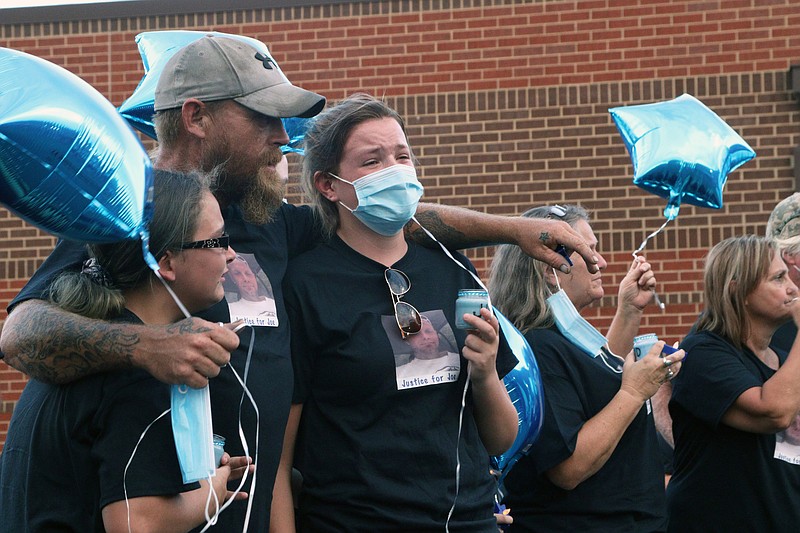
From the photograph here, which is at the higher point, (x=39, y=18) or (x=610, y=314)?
(x=39, y=18)

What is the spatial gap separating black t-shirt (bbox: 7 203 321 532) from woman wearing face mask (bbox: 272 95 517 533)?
0.41 ft

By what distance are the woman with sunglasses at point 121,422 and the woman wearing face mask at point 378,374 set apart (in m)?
0.45

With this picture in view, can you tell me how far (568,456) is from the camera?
12.1 ft

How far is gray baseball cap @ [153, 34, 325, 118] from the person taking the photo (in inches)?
117

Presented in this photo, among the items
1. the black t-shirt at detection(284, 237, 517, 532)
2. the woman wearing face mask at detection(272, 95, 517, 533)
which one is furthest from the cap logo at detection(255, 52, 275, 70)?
the black t-shirt at detection(284, 237, 517, 532)

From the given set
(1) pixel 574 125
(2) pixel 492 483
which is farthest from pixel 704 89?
(2) pixel 492 483

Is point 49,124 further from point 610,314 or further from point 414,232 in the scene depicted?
point 610,314

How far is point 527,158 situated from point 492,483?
20.3 feet

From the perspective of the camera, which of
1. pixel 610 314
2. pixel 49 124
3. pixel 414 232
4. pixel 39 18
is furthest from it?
pixel 39 18

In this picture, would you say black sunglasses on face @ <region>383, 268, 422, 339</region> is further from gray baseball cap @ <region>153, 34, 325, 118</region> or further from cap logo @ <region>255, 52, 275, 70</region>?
cap logo @ <region>255, 52, 275, 70</region>

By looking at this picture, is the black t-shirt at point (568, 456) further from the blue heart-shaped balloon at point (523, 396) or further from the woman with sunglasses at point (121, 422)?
the woman with sunglasses at point (121, 422)

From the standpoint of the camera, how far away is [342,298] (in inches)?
121

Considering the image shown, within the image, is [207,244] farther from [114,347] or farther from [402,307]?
[402,307]

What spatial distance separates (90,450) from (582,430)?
195cm
